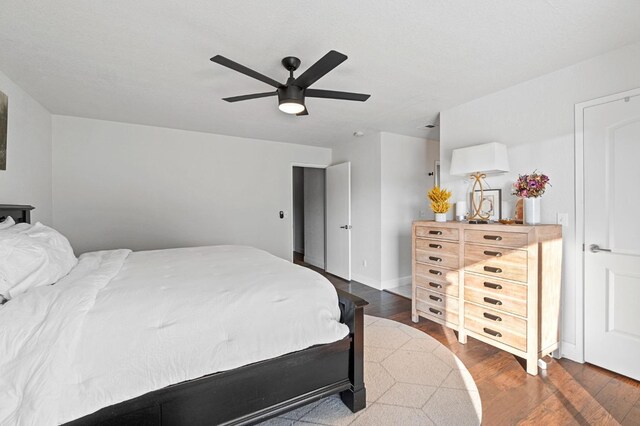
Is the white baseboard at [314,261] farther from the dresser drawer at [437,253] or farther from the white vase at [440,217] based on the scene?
the white vase at [440,217]

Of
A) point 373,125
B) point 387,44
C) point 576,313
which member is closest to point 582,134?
point 576,313

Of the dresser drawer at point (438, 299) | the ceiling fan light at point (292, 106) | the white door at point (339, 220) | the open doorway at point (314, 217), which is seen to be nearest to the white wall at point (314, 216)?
the open doorway at point (314, 217)

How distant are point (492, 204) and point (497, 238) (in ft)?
2.18

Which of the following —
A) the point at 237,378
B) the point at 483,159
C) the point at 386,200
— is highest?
the point at 483,159

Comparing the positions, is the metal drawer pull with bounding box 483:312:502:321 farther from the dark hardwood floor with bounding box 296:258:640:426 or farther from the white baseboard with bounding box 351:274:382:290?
the white baseboard with bounding box 351:274:382:290

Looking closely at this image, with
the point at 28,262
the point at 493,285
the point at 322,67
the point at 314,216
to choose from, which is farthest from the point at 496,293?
the point at 314,216

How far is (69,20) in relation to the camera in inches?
68.3

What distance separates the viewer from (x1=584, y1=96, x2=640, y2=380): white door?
2.02 m

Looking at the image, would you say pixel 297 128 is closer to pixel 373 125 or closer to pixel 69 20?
pixel 373 125

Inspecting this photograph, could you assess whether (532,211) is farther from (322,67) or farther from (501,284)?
(322,67)

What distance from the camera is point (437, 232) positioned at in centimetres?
281

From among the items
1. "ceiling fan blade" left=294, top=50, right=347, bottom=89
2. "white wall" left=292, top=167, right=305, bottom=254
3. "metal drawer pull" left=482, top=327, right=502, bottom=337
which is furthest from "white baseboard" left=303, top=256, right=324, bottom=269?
"ceiling fan blade" left=294, top=50, right=347, bottom=89

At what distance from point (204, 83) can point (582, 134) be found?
10.5ft

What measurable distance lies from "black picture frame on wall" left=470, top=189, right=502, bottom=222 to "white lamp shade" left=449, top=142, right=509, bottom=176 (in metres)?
0.21
